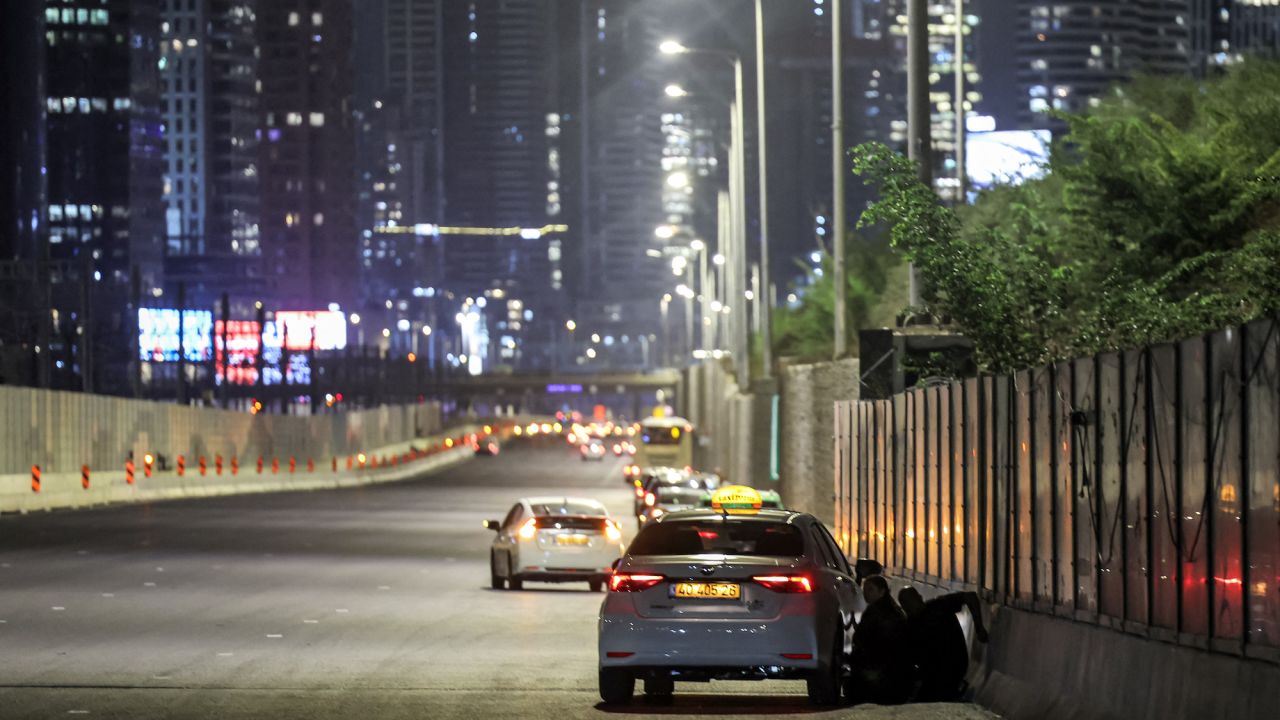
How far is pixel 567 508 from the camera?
33.8 metres

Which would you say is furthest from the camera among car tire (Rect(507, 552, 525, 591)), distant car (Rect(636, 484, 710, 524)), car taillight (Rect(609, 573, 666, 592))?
distant car (Rect(636, 484, 710, 524))

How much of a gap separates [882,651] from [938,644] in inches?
16.6

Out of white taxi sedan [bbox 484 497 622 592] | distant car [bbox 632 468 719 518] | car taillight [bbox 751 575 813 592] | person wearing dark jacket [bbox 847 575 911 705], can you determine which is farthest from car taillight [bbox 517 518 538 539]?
car taillight [bbox 751 575 813 592]

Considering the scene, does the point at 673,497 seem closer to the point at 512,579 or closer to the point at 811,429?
the point at 811,429

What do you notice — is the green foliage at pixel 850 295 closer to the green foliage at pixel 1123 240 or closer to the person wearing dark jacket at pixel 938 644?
the green foliage at pixel 1123 240

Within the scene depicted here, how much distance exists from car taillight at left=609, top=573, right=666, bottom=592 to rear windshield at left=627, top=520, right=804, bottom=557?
1.51 feet

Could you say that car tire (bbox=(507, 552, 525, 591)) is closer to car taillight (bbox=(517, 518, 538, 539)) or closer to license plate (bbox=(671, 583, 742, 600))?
car taillight (bbox=(517, 518, 538, 539))

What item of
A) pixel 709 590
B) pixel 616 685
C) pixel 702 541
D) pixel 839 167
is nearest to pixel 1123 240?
pixel 839 167

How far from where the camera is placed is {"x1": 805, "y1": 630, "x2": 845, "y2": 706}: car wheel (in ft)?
49.5

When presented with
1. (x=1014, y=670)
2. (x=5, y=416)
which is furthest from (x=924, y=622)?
(x=5, y=416)

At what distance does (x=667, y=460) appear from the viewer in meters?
95.6

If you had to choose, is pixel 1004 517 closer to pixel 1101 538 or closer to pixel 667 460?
pixel 1101 538

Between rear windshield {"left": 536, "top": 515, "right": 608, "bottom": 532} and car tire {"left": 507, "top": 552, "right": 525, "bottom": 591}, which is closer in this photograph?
car tire {"left": 507, "top": 552, "right": 525, "bottom": 591}

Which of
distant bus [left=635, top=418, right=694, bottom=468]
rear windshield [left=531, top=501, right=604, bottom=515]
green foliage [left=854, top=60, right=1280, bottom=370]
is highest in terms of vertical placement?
green foliage [left=854, top=60, right=1280, bottom=370]
